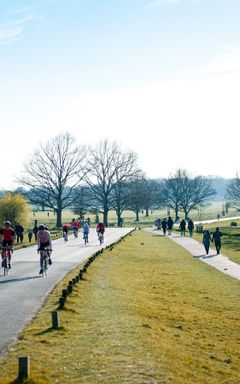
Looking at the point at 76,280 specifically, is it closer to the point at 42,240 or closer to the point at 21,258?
the point at 42,240

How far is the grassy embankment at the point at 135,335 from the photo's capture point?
9.15 metres

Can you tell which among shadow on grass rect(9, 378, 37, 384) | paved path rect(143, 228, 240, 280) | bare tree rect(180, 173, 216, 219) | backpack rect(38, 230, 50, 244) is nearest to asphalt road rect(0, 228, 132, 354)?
backpack rect(38, 230, 50, 244)

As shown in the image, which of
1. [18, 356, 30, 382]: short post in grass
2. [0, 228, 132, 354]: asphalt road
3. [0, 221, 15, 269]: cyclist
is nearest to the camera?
[18, 356, 30, 382]: short post in grass

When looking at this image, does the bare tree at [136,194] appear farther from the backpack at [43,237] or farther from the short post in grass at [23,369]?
the short post in grass at [23,369]

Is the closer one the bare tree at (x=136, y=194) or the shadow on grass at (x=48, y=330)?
the shadow on grass at (x=48, y=330)

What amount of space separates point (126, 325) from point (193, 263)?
18983mm

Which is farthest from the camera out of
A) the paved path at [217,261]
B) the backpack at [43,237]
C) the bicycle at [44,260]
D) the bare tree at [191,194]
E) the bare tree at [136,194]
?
the bare tree at [191,194]

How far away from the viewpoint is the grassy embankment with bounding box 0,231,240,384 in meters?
9.15

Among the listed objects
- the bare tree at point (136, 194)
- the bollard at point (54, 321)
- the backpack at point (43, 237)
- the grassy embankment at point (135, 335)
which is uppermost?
the bare tree at point (136, 194)

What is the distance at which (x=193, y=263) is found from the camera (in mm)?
31000

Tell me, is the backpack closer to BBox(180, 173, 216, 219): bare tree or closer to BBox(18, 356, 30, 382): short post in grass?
BBox(18, 356, 30, 382): short post in grass

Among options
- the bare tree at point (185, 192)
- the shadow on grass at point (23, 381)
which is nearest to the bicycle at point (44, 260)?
the shadow on grass at point (23, 381)

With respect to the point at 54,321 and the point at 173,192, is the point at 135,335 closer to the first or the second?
the point at 54,321

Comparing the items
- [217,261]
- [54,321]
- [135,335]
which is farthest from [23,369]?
[217,261]
